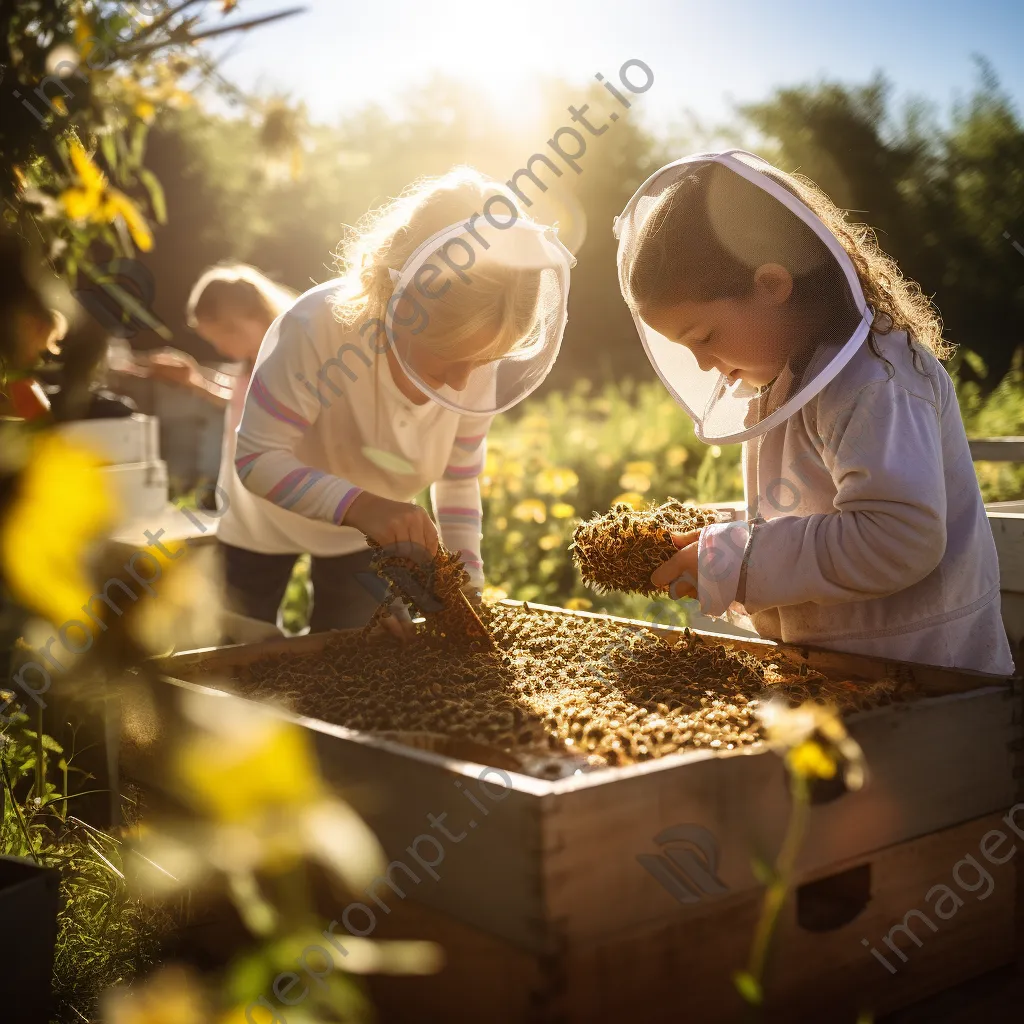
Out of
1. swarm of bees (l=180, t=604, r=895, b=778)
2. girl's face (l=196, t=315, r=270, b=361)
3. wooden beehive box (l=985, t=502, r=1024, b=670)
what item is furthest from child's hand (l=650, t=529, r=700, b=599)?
girl's face (l=196, t=315, r=270, b=361)

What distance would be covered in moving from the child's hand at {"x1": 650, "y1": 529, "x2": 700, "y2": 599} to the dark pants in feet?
4.43

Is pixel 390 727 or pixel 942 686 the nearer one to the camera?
pixel 390 727

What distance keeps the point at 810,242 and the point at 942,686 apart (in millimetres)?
825

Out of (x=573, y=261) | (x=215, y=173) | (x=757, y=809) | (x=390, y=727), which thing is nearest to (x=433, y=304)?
(x=573, y=261)

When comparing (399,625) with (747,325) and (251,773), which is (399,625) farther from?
→ (251,773)

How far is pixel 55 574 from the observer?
57 cm

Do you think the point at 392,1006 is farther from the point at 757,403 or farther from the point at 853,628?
the point at 757,403

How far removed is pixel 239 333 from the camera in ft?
16.2

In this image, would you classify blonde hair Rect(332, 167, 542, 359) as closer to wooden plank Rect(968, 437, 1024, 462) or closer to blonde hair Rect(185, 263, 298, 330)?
wooden plank Rect(968, 437, 1024, 462)

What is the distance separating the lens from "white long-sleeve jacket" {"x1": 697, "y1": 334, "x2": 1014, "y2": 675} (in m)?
1.75

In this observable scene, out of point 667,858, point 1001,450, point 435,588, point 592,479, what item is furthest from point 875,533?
point 592,479

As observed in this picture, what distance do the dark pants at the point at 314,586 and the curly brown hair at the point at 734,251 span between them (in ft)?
5.10

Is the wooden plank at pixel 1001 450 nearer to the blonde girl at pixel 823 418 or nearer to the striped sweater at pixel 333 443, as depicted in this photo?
the blonde girl at pixel 823 418

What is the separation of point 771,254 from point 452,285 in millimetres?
689
